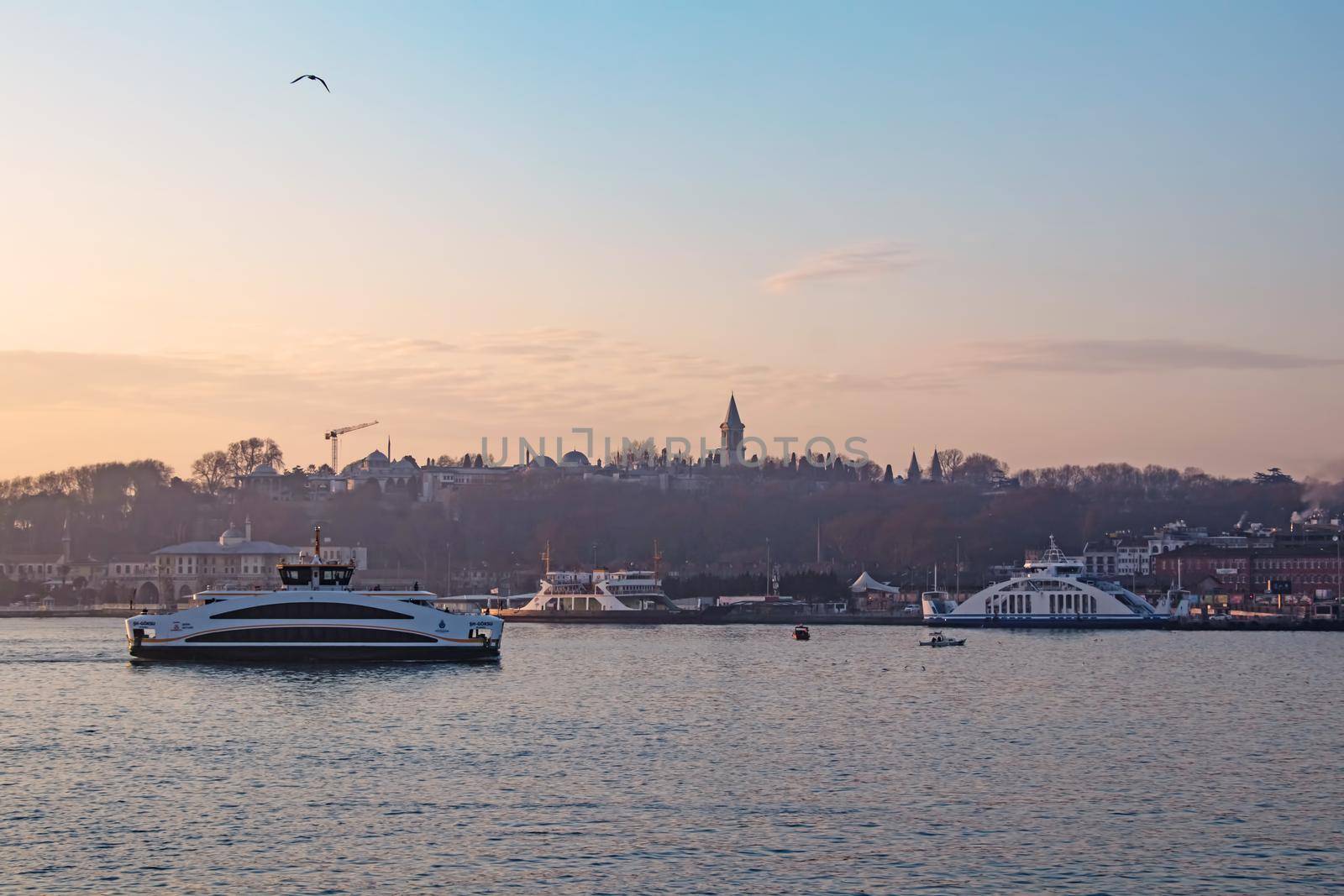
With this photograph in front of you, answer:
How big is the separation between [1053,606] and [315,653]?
212 feet

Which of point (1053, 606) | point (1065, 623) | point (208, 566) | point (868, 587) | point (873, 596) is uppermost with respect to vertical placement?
point (208, 566)

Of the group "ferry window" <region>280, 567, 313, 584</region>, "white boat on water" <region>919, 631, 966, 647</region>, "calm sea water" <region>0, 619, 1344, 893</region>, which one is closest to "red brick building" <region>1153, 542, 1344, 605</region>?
"white boat on water" <region>919, 631, 966, 647</region>

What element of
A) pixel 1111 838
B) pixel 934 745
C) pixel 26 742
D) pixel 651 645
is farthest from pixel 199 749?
pixel 651 645

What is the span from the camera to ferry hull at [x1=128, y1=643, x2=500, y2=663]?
7206 cm

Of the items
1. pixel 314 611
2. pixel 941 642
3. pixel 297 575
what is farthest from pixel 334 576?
pixel 941 642

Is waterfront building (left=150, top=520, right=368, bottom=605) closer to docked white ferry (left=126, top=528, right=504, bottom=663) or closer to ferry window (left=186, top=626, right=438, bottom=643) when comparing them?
docked white ferry (left=126, top=528, right=504, bottom=663)

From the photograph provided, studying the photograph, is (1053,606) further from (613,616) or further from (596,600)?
(596,600)

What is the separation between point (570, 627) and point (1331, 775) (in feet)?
278

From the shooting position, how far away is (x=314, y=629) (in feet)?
237

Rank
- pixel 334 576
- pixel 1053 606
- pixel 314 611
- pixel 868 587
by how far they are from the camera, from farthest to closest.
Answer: pixel 868 587 → pixel 1053 606 → pixel 334 576 → pixel 314 611

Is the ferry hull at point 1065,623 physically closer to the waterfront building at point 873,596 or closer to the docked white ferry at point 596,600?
the docked white ferry at point 596,600

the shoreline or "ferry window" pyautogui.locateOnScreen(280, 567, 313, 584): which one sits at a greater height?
"ferry window" pyautogui.locateOnScreen(280, 567, 313, 584)

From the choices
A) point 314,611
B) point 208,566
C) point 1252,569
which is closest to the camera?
point 314,611

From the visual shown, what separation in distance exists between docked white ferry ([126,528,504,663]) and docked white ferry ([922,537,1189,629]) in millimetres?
55337
